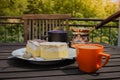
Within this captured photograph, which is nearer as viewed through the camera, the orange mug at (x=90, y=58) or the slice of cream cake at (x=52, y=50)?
the orange mug at (x=90, y=58)

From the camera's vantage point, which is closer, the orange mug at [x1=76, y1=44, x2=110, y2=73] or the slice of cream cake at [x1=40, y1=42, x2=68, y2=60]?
the orange mug at [x1=76, y1=44, x2=110, y2=73]

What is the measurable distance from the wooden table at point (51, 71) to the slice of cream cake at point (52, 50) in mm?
45

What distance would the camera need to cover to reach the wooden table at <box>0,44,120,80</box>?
1.16 metres

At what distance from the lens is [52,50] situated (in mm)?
1313

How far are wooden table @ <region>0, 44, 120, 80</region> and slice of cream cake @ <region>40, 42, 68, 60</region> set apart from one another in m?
0.05

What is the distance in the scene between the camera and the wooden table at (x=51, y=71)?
3.81 feet

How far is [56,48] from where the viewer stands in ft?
4.30

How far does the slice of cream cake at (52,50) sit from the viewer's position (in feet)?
4.28

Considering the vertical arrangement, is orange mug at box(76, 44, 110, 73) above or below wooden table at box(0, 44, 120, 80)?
above

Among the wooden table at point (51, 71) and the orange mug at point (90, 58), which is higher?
the orange mug at point (90, 58)

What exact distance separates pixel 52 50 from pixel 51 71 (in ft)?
0.36

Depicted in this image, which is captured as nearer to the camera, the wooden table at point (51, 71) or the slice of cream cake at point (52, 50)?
the wooden table at point (51, 71)

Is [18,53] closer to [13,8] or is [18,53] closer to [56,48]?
[56,48]

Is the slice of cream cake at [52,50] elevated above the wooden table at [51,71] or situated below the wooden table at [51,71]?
above
